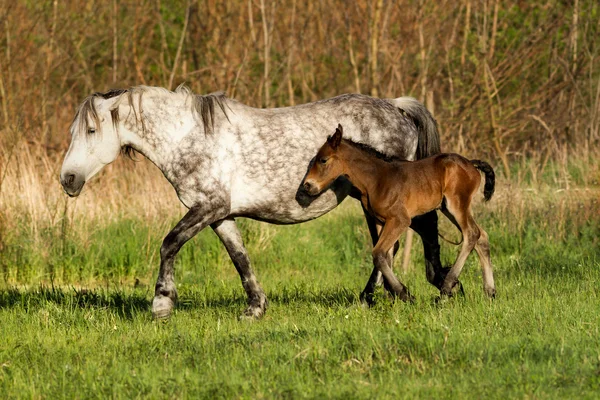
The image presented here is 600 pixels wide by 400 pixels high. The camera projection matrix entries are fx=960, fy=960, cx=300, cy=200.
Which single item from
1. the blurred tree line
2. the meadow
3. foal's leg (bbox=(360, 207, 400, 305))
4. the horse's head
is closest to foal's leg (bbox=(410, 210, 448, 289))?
the meadow

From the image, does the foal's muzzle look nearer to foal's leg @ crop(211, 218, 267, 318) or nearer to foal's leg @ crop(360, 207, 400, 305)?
foal's leg @ crop(211, 218, 267, 318)

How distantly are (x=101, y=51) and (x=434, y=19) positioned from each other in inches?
282

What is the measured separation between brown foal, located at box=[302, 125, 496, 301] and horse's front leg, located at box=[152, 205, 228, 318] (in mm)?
884

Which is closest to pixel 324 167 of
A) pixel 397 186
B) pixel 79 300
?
pixel 397 186

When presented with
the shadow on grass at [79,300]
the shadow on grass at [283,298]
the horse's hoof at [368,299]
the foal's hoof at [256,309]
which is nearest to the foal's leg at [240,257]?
the foal's hoof at [256,309]

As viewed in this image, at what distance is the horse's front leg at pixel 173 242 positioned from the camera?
26.9ft

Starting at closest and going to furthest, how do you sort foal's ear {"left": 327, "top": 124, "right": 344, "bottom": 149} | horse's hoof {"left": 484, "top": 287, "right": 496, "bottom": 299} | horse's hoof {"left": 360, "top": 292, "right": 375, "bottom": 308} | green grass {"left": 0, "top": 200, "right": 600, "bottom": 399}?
green grass {"left": 0, "top": 200, "right": 600, "bottom": 399}
foal's ear {"left": 327, "top": 124, "right": 344, "bottom": 149}
horse's hoof {"left": 484, "top": 287, "right": 496, "bottom": 299}
horse's hoof {"left": 360, "top": 292, "right": 375, "bottom": 308}

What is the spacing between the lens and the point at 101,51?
19922mm

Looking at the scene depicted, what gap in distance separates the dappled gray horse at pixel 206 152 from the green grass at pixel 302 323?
885mm

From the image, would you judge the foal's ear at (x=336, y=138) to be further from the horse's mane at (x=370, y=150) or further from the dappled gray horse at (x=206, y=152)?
the dappled gray horse at (x=206, y=152)

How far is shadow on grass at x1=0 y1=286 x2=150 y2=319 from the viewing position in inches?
362

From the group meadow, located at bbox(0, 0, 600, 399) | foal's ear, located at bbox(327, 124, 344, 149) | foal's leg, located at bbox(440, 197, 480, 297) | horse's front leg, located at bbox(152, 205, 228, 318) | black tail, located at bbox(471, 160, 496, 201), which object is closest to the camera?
meadow, located at bbox(0, 0, 600, 399)

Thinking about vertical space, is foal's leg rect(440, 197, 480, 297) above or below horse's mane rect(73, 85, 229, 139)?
below

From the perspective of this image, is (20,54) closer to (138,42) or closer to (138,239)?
(138,42)
